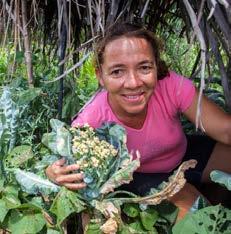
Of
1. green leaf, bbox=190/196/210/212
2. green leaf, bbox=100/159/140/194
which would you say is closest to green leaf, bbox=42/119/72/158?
green leaf, bbox=100/159/140/194

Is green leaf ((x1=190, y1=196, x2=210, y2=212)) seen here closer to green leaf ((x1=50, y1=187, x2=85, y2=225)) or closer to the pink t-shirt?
the pink t-shirt

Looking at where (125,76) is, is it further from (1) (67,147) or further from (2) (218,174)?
(2) (218,174)

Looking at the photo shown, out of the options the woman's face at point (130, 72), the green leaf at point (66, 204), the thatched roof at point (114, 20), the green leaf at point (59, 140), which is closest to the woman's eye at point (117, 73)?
the woman's face at point (130, 72)

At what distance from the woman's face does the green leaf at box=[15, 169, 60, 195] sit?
40 cm

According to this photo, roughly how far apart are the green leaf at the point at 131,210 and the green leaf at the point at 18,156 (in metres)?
0.52

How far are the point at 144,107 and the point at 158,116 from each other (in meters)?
0.09

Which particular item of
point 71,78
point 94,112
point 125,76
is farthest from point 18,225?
point 71,78

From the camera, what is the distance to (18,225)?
2.11 m

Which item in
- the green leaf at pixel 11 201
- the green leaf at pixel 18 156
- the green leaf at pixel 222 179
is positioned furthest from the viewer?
the green leaf at pixel 18 156

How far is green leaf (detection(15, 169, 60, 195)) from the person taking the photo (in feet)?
6.49

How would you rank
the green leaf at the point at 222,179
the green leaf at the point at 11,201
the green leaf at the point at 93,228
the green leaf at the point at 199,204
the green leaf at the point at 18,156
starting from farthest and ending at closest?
the green leaf at the point at 18,156, the green leaf at the point at 11,201, the green leaf at the point at 199,204, the green leaf at the point at 93,228, the green leaf at the point at 222,179

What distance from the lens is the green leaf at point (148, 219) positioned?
1.95 meters

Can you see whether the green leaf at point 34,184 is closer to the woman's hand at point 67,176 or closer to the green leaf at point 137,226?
the woman's hand at point 67,176

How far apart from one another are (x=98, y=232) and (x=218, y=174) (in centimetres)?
46
